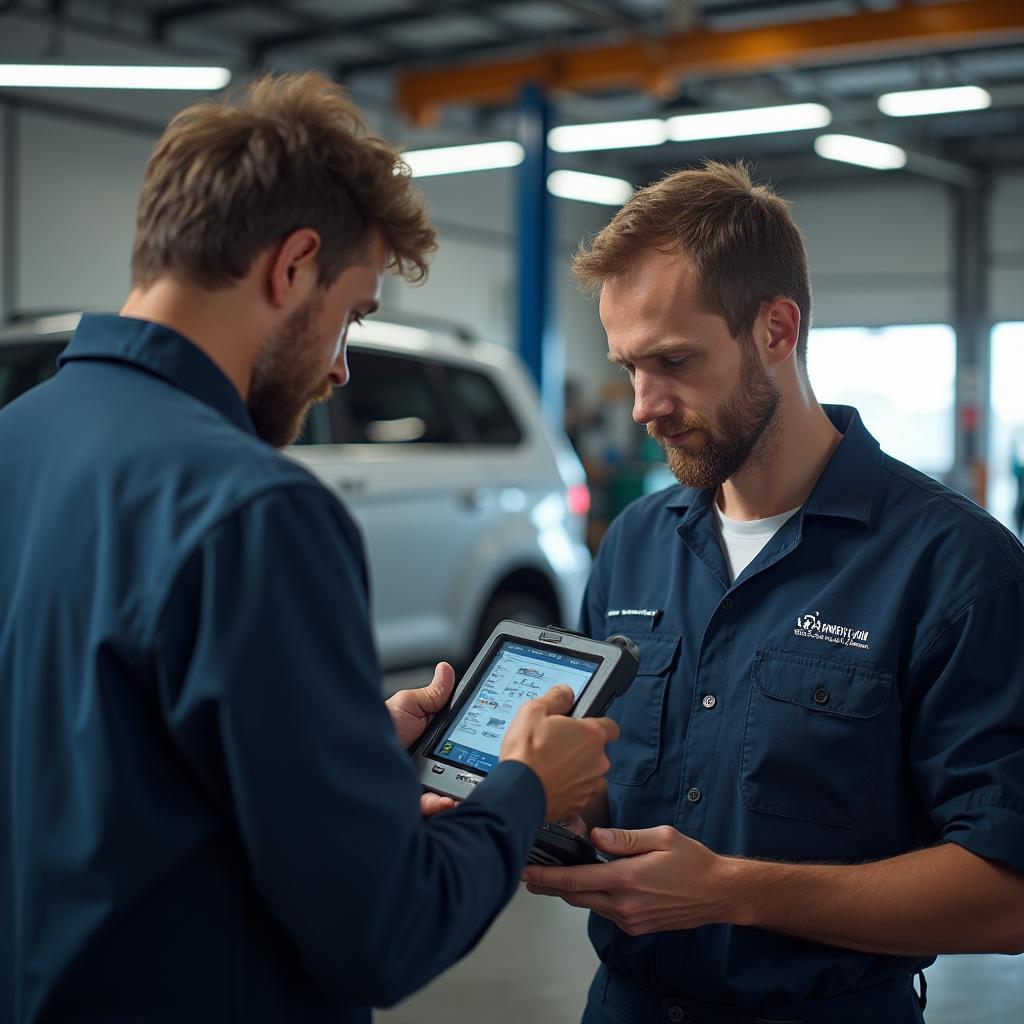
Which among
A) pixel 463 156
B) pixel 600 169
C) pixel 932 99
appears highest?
pixel 600 169

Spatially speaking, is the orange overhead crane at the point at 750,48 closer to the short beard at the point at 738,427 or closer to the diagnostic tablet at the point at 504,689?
the short beard at the point at 738,427

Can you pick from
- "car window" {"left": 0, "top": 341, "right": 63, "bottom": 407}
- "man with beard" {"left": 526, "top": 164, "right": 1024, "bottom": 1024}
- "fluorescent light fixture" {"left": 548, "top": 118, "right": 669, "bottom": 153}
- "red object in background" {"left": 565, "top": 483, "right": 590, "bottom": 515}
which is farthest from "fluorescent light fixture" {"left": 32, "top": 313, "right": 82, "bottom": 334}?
"fluorescent light fixture" {"left": 548, "top": 118, "right": 669, "bottom": 153}

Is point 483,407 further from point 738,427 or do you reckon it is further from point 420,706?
point 420,706

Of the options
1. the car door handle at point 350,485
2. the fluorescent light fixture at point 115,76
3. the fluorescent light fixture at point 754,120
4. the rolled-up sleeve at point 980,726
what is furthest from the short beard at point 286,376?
the fluorescent light fixture at point 754,120

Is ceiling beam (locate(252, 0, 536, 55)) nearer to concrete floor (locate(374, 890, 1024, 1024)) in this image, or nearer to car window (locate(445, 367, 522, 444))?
car window (locate(445, 367, 522, 444))

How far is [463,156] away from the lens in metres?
10.9

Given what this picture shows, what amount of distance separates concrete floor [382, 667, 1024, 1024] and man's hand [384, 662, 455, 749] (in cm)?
195

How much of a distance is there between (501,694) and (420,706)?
12 cm

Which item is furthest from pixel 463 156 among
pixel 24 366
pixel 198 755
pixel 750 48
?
pixel 198 755

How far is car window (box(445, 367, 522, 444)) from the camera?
5.88m

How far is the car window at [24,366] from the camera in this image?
4.08 metres

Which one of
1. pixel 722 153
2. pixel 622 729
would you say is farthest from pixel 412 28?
pixel 622 729

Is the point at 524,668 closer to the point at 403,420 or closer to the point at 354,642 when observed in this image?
the point at 354,642

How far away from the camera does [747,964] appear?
1554mm
